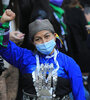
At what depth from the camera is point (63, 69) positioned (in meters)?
2.55

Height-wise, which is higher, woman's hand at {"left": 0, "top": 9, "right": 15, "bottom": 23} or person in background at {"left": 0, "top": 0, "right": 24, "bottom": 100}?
woman's hand at {"left": 0, "top": 9, "right": 15, "bottom": 23}

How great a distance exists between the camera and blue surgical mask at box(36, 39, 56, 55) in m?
2.54

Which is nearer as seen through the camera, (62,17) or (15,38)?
(15,38)

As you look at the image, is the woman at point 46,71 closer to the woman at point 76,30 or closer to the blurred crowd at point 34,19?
the blurred crowd at point 34,19

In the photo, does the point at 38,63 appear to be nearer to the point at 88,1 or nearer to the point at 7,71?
the point at 7,71

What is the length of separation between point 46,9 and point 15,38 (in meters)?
0.90

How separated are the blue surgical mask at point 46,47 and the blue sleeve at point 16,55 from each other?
0.40 feet

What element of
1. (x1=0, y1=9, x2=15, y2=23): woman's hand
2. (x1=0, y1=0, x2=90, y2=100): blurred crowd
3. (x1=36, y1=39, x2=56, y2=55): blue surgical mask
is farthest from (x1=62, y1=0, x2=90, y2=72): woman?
(x1=0, y1=9, x2=15, y2=23): woman's hand

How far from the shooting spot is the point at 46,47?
253 centimetres

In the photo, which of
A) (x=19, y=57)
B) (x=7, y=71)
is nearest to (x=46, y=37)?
(x=19, y=57)

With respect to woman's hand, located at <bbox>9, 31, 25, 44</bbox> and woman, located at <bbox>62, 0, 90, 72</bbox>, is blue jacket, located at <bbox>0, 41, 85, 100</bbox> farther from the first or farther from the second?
woman, located at <bbox>62, 0, 90, 72</bbox>

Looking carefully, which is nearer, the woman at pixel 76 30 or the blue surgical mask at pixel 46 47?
the blue surgical mask at pixel 46 47

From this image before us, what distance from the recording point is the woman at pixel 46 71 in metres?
2.52

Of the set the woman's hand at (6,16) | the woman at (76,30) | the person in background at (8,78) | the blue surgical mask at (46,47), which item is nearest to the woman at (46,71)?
the blue surgical mask at (46,47)
